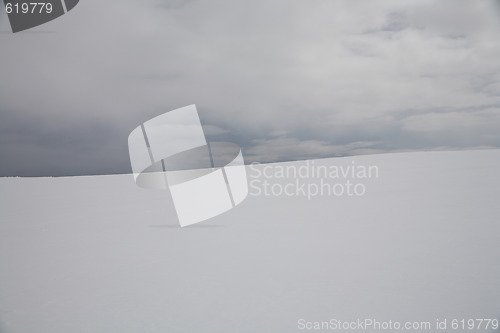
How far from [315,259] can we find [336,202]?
3.17 metres

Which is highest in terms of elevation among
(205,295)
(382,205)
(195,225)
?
(205,295)

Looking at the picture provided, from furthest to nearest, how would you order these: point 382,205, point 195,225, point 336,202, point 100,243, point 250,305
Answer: point 336,202 < point 382,205 < point 195,225 < point 100,243 < point 250,305

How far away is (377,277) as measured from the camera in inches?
95.0

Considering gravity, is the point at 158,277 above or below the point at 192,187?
above

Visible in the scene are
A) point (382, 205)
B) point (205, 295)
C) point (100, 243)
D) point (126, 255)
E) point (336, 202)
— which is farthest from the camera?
point (336, 202)

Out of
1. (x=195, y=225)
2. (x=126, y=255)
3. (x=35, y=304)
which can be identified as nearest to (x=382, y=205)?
(x=195, y=225)

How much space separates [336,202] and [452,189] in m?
1.86

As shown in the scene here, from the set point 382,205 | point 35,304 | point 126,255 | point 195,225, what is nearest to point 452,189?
point 382,205

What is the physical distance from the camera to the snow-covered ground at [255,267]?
6.45 ft

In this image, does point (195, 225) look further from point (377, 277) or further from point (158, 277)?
point (377, 277)

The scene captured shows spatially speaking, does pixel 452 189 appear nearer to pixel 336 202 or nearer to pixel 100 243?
pixel 336 202

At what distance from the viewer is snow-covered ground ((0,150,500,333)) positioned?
197 cm

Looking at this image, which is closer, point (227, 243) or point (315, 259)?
point (315, 259)

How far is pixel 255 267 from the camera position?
8.89ft
